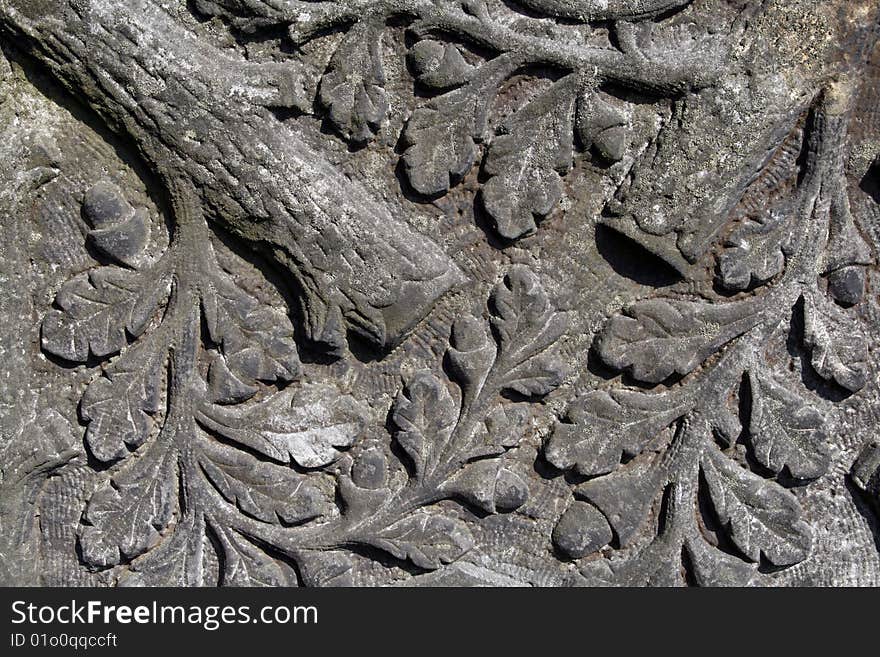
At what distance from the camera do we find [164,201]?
1.46 m

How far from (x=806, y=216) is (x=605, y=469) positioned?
0.56 metres

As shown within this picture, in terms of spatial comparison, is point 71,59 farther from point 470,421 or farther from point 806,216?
point 806,216

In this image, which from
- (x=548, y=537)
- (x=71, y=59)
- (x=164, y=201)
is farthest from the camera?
(x=548, y=537)

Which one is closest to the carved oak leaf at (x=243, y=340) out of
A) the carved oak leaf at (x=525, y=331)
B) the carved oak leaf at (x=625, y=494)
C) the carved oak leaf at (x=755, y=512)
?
the carved oak leaf at (x=525, y=331)

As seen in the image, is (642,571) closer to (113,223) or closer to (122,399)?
(122,399)

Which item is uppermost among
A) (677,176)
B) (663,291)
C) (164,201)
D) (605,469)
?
(677,176)

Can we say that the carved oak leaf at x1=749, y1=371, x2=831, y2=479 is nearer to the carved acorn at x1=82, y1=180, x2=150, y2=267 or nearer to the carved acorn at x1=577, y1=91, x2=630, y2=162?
the carved acorn at x1=577, y1=91, x2=630, y2=162

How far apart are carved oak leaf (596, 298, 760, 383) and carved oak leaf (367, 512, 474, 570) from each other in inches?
16.4

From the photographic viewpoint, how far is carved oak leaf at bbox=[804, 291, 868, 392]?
1.50m

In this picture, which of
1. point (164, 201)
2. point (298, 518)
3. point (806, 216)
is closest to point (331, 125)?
point (164, 201)

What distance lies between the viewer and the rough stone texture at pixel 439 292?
4.57 feet

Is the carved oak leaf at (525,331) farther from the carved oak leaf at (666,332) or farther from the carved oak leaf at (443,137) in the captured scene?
the carved oak leaf at (443,137)

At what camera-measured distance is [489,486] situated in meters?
1.52

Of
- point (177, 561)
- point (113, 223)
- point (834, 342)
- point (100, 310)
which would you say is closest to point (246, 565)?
point (177, 561)
